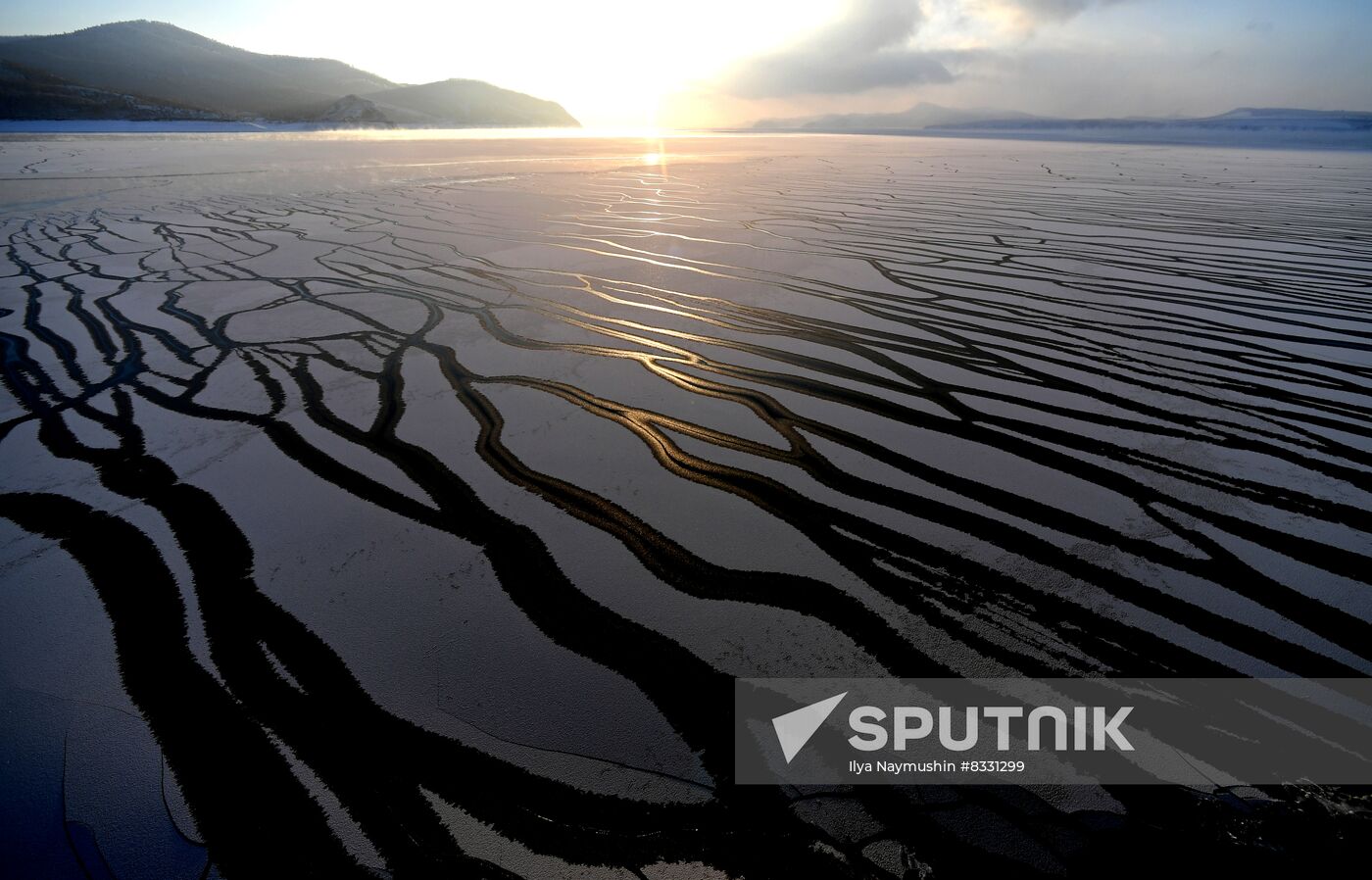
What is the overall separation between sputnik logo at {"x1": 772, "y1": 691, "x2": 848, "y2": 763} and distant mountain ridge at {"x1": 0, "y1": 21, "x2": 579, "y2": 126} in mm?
69317

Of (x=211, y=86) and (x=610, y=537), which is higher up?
(x=211, y=86)

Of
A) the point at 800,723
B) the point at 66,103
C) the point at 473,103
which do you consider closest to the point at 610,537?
the point at 800,723

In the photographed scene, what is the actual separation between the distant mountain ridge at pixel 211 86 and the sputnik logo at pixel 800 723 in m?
69.3

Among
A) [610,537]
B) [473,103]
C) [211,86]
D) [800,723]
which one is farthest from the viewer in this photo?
[473,103]

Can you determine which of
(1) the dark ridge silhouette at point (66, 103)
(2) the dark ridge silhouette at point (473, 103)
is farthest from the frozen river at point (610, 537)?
(2) the dark ridge silhouette at point (473, 103)

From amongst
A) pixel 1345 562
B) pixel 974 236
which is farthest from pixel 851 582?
pixel 974 236

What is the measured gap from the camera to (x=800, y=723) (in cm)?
161

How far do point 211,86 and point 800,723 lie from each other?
396 ft

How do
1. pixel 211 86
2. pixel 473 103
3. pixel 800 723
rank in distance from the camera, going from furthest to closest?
pixel 473 103 < pixel 211 86 < pixel 800 723

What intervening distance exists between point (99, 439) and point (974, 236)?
8519 mm

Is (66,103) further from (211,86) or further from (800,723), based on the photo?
(800,723)

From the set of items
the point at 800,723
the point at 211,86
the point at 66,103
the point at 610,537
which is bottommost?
the point at 800,723

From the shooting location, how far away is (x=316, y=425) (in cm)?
312

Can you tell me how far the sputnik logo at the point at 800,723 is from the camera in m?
1.56
